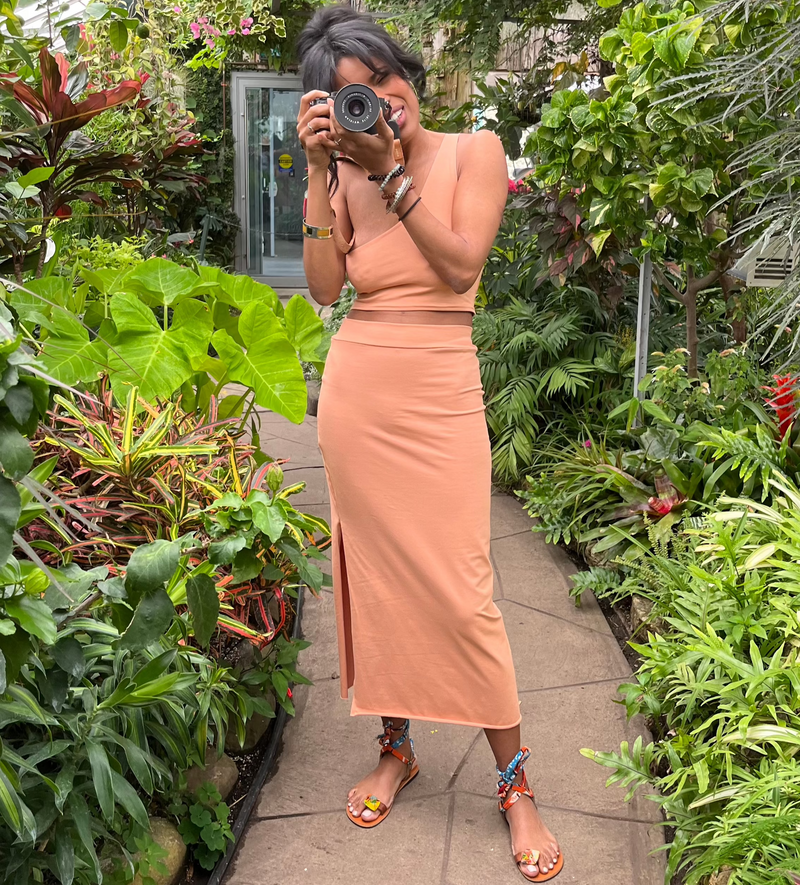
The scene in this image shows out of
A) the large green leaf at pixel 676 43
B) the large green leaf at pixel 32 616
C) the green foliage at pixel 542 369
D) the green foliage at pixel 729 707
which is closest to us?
the large green leaf at pixel 32 616

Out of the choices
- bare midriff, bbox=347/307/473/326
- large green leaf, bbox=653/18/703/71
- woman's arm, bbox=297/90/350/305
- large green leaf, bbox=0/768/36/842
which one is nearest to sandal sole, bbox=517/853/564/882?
large green leaf, bbox=0/768/36/842

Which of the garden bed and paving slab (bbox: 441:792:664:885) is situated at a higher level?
paving slab (bbox: 441:792:664:885)

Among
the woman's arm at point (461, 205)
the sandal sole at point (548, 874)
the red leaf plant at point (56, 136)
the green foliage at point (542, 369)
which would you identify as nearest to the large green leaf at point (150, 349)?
the red leaf plant at point (56, 136)

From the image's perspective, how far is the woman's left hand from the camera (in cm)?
171

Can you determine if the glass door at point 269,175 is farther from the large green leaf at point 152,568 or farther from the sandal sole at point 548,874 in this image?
the large green leaf at point 152,568

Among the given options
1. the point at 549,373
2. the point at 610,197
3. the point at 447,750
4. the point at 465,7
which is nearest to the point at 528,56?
the point at 465,7

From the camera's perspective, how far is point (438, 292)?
1935mm

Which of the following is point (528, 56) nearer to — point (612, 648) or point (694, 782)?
point (612, 648)

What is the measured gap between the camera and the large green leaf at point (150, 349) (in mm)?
2549

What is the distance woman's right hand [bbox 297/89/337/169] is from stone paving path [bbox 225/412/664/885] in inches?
59.4

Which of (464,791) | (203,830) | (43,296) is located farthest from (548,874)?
(43,296)

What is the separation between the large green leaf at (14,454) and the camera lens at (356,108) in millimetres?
1015

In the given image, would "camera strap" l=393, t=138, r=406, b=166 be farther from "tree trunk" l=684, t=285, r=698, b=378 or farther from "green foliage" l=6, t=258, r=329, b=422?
"tree trunk" l=684, t=285, r=698, b=378

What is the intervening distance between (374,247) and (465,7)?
2.73 m
